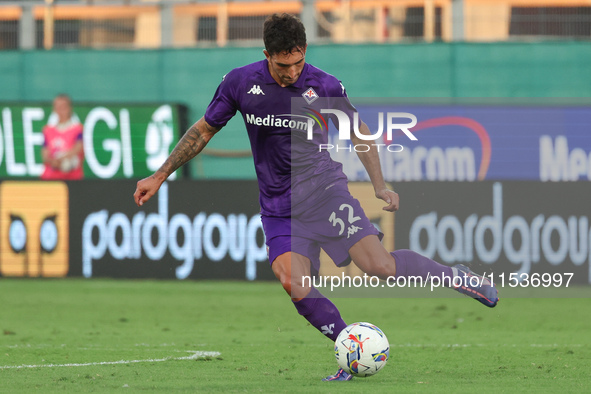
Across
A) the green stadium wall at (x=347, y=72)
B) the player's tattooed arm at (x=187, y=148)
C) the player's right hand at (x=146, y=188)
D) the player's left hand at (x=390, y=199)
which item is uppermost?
the green stadium wall at (x=347, y=72)

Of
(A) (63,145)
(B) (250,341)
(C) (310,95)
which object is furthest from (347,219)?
(A) (63,145)

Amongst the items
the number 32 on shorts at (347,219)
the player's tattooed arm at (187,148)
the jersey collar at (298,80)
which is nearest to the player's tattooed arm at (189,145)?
the player's tattooed arm at (187,148)

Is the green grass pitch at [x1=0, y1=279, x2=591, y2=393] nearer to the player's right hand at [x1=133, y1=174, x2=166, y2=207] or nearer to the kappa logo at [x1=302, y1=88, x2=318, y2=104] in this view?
the player's right hand at [x1=133, y1=174, x2=166, y2=207]

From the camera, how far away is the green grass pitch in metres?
6.33

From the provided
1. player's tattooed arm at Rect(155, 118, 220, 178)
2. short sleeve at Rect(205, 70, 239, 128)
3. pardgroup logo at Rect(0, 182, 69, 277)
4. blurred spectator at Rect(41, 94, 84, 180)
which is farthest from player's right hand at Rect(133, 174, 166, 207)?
blurred spectator at Rect(41, 94, 84, 180)

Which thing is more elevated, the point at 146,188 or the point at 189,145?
the point at 189,145

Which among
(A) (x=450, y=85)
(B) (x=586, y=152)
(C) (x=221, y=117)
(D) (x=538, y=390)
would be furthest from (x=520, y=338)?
(A) (x=450, y=85)

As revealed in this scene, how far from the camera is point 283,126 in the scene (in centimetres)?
641

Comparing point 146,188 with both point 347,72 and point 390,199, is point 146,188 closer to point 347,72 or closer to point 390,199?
point 390,199

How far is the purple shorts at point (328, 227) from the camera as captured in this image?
643 cm

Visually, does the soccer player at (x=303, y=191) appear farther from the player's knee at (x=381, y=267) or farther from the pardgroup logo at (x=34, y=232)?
the pardgroup logo at (x=34, y=232)

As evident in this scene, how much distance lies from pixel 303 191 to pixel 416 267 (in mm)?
845

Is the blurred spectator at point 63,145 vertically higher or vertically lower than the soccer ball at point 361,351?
higher

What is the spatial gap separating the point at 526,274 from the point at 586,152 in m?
3.17
